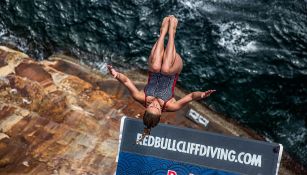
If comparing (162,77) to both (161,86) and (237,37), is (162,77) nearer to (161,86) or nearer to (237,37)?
(161,86)

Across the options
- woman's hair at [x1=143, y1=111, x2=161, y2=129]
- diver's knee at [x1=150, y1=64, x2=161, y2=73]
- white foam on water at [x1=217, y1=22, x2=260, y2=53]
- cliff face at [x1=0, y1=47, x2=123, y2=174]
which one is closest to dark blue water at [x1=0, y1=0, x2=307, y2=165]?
white foam on water at [x1=217, y1=22, x2=260, y2=53]

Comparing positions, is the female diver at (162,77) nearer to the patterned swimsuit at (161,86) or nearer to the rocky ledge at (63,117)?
the patterned swimsuit at (161,86)

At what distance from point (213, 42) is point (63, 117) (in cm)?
471

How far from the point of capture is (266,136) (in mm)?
10953

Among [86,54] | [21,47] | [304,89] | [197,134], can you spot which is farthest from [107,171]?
[304,89]

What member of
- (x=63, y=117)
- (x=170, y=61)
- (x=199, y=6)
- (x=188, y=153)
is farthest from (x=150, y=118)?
(x=199, y=6)

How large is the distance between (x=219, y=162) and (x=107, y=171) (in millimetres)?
2241

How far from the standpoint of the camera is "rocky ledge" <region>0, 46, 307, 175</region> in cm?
847

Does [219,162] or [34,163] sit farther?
[34,163]

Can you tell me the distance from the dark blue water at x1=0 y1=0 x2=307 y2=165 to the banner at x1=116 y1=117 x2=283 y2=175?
3.51 m

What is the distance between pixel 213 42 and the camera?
11.9 m

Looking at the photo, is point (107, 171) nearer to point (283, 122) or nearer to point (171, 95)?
point (171, 95)

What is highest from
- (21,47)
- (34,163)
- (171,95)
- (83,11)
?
(83,11)

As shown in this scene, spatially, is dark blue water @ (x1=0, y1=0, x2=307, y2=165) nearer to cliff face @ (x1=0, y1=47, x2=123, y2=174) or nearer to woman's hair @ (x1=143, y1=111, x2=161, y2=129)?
cliff face @ (x1=0, y1=47, x2=123, y2=174)
